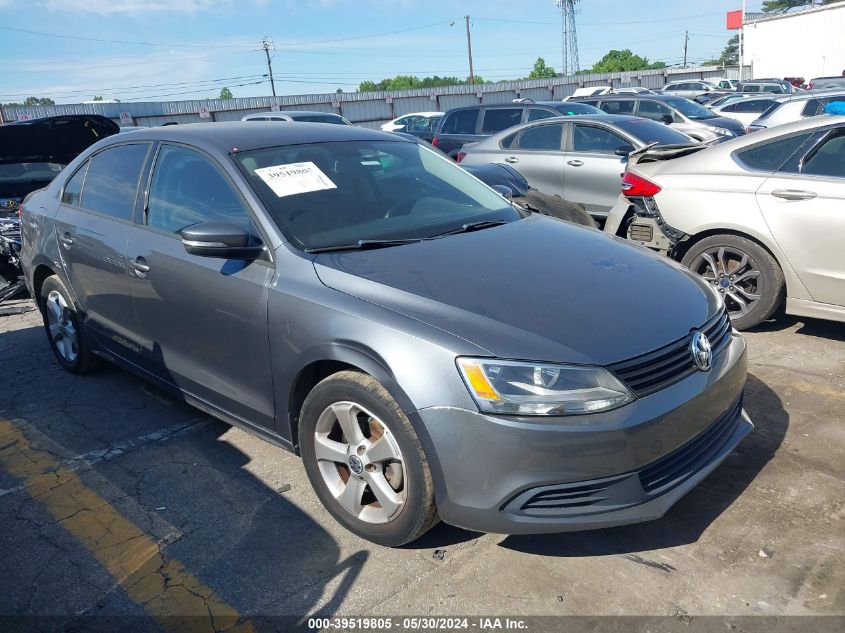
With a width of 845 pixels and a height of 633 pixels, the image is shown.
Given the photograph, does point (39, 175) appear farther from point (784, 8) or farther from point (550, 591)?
point (784, 8)

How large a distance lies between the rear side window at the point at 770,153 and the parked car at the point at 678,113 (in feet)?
27.6

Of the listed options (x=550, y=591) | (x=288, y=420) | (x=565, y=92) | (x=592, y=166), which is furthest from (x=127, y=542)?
(x=565, y=92)

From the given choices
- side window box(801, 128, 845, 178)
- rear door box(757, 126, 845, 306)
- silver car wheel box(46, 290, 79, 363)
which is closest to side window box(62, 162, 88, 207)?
silver car wheel box(46, 290, 79, 363)

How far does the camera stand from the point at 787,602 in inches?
96.2

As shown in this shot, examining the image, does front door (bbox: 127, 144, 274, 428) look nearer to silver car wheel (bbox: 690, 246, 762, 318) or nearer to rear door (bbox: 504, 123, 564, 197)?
silver car wheel (bbox: 690, 246, 762, 318)

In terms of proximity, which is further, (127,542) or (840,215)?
(840,215)

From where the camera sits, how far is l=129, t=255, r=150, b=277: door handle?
3.76 meters

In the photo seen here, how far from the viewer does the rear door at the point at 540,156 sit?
877 centimetres

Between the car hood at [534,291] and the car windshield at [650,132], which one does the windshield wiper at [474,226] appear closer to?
the car hood at [534,291]

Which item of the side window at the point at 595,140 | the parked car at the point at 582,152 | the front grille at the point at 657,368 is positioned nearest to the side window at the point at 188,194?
the front grille at the point at 657,368

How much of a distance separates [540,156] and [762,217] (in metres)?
4.43

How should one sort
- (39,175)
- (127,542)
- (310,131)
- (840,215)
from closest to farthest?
(127,542)
(310,131)
(840,215)
(39,175)

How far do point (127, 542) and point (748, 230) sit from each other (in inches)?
169

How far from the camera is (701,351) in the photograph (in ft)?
9.04
